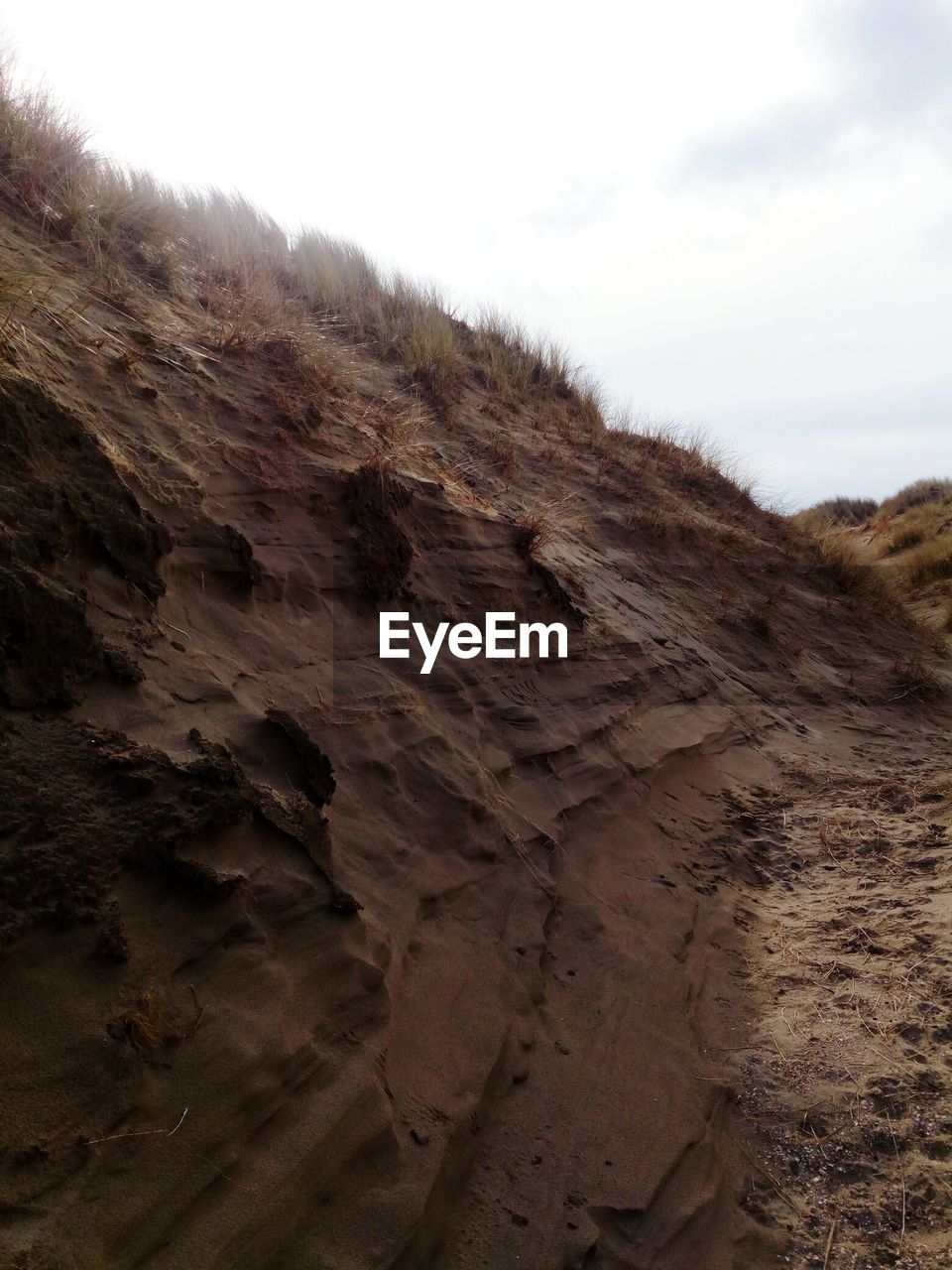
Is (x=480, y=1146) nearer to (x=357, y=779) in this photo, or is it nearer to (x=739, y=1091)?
(x=739, y=1091)

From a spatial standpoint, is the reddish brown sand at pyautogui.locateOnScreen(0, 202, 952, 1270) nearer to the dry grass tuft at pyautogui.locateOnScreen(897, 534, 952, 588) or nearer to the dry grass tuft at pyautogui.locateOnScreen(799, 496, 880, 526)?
the dry grass tuft at pyautogui.locateOnScreen(897, 534, 952, 588)

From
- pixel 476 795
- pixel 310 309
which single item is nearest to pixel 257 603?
pixel 476 795

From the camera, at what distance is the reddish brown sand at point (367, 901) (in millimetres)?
2135

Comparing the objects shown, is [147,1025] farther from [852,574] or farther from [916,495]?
[916,495]

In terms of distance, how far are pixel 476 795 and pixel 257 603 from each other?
120 centimetres

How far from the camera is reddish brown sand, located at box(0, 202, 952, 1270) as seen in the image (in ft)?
7.00

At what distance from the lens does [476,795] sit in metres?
3.78

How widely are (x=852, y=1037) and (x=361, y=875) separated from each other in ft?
6.12

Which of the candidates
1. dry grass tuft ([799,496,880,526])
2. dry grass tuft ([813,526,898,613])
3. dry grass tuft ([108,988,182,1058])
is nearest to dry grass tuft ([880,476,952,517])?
dry grass tuft ([799,496,880,526])

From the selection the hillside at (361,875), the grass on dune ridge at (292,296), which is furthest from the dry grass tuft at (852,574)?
the hillside at (361,875)

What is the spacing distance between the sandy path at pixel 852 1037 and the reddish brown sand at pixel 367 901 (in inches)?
0.5
